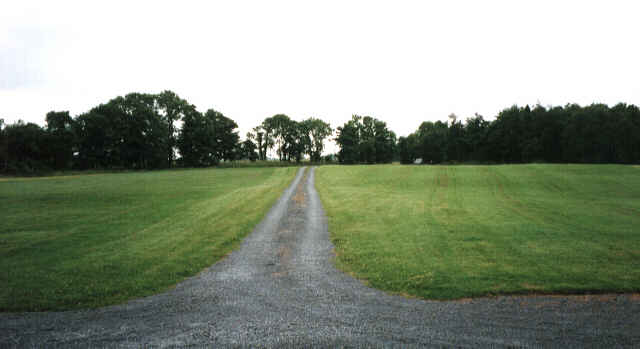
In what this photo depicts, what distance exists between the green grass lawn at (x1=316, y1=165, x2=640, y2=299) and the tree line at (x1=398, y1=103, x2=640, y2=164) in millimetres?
57850

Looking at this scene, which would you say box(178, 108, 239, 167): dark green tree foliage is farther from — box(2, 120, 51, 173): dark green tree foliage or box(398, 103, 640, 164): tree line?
box(398, 103, 640, 164): tree line

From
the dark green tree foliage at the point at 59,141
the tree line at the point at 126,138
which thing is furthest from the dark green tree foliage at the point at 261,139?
the dark green tree foliage at the point at 59,141

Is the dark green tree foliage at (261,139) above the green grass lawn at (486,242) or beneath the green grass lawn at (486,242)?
above

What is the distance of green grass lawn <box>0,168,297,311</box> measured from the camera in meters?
7.41

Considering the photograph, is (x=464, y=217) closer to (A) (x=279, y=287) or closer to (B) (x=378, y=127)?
(A) (x=279, y=287)

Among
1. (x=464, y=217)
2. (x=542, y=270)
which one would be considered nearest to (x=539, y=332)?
(x=542, y=270)

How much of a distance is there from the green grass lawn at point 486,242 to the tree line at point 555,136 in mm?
57850

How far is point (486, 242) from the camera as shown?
11195 mm

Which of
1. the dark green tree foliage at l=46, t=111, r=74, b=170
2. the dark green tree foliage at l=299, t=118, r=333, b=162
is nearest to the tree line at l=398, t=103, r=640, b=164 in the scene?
the dark green tree foliage at l=299, t=118, r=333, b=162

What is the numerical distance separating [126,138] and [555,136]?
10816 centimetres

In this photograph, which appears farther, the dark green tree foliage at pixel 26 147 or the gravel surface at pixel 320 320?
the dark green tree foliage at pixel 26 147

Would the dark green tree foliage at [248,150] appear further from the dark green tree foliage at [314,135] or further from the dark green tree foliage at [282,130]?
the dark green tree foliage at [314,135]

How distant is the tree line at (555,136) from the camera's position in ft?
223

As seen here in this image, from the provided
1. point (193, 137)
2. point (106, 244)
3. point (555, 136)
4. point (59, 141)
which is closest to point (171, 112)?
point (193, 137)
